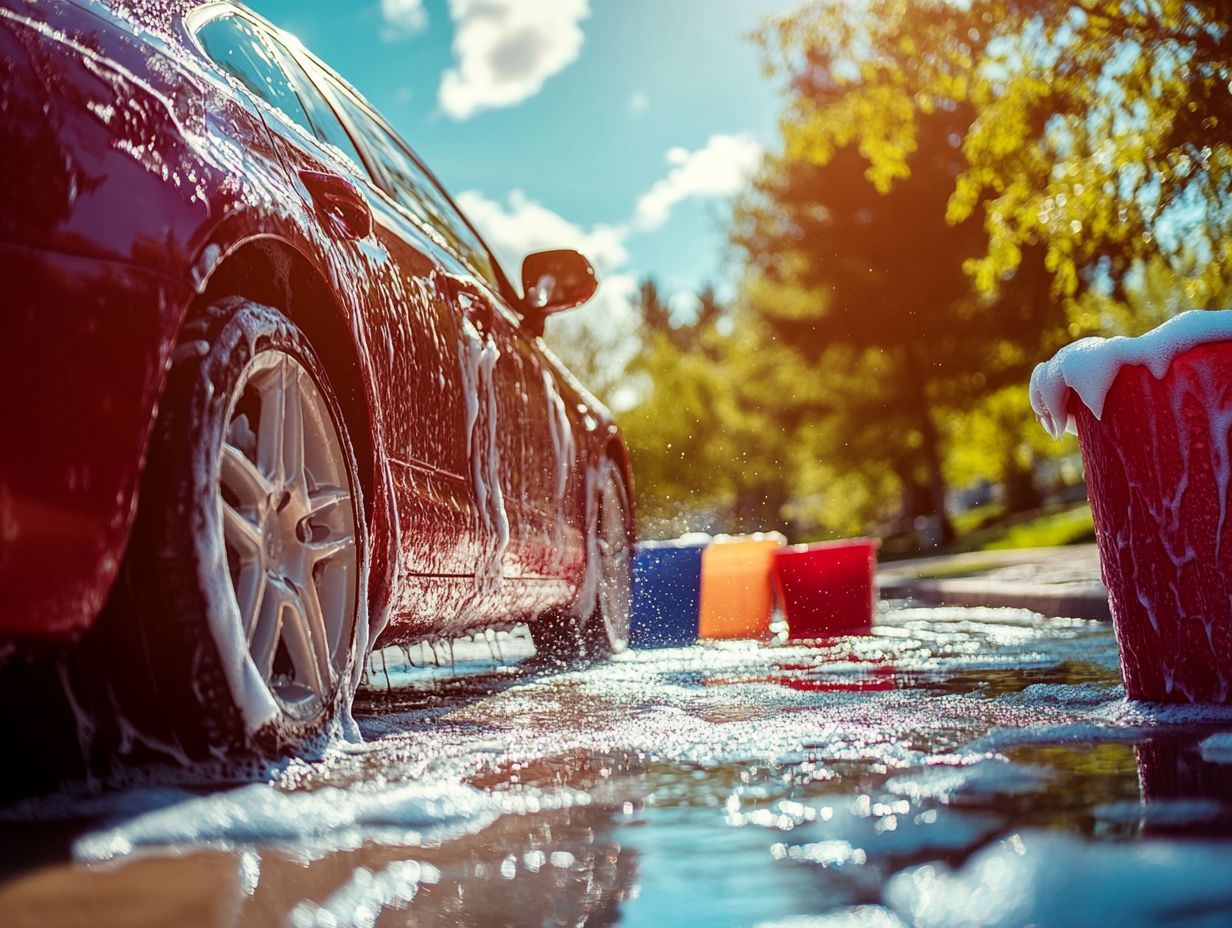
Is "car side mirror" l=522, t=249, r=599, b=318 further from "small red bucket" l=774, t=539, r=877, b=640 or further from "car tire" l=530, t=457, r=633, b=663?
"small red bucket" l=774, t=539, r=877, b=640

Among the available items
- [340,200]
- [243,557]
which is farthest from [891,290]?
[243,557]

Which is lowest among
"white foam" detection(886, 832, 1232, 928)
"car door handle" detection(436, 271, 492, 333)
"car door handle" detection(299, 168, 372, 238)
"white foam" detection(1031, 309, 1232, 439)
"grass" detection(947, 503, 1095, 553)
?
"white foam" detection(886, 832, 1232, 928)

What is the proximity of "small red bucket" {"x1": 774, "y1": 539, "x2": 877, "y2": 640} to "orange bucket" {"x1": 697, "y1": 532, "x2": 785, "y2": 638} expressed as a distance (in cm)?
34

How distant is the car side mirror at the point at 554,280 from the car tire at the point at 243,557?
2571mm

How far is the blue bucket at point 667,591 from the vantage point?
7.18m

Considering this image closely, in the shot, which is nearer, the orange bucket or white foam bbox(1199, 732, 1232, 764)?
white foam bbox(1199, 732, 1232, 764)

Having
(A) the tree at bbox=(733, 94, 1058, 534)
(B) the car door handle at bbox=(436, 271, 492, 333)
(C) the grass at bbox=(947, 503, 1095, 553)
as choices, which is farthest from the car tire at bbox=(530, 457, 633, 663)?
(A) the tree at bbox=(733, 94, 1058, 534)

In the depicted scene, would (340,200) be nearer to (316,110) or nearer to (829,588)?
(316,110)

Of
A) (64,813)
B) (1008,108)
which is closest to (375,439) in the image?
(64,813)

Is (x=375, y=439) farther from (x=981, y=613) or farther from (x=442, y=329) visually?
(x=981, y=613)

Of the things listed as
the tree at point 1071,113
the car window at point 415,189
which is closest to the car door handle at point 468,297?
the car window at point 415,189

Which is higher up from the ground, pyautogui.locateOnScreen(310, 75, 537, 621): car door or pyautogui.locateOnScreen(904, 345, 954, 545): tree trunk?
pyautogui.locateOnScreen(904, 345, 954, 545): tree trunk

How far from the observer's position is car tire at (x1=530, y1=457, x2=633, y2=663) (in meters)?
5.88

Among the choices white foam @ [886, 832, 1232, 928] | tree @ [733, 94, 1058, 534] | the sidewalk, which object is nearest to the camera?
white foam @ [886, 832, 1232, 928]
